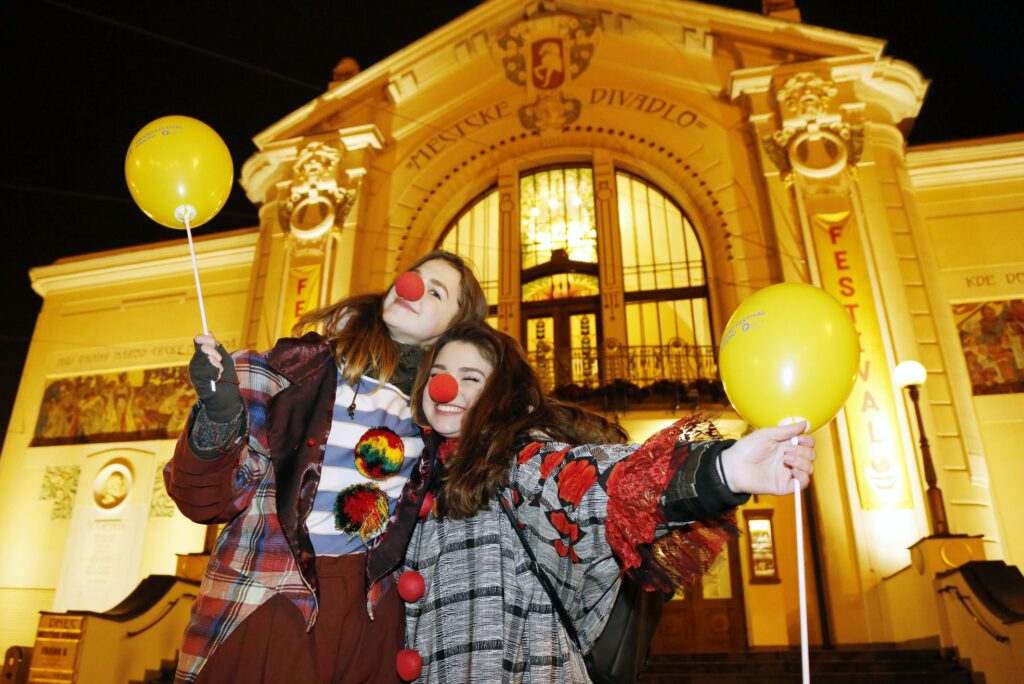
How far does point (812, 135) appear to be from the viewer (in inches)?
384

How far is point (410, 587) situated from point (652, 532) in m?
0.68

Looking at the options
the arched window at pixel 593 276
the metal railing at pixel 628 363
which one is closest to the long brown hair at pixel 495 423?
the metal railing at pixel 628 363

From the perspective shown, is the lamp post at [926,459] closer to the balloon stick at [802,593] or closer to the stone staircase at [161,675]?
the balloon stick at [802,593]

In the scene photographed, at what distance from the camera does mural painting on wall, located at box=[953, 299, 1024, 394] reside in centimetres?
915

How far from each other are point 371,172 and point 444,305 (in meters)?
10.2

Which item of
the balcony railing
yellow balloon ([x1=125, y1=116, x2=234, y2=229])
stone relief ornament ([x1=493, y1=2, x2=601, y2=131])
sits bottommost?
yellow balloon ([x1=125, y1=116, x2=234, y2=229])

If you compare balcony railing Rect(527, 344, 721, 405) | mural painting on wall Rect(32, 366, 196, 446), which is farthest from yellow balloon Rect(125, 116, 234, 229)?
mural painting on wall Rect(32, 366, 196, 446)

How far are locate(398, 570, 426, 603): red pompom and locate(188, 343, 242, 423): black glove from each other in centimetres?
60

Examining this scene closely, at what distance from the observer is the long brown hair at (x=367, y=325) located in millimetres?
1954

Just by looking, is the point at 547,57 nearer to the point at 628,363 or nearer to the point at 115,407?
the point at 628,363

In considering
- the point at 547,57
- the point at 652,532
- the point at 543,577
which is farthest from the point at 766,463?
the point at 547,57

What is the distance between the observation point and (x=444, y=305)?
213 centimetres

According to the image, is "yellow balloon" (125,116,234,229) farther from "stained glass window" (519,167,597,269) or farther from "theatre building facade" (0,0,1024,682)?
"stained glass window" (519,167,597,269)

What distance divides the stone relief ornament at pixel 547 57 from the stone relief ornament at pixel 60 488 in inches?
412
